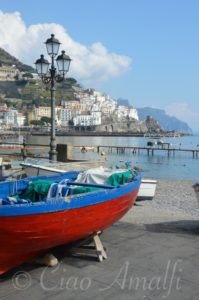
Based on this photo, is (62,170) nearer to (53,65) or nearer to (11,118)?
(53,65)

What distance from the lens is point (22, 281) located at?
5.43m

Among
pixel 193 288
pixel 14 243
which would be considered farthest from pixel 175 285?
pixel 14 243

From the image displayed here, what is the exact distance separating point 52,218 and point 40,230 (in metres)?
0.22

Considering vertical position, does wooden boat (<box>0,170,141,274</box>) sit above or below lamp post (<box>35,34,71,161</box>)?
below

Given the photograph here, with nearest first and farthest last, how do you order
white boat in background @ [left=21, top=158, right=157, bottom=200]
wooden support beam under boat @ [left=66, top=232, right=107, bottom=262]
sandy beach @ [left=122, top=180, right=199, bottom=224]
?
wooden support beam under boat @ [left=66, top=232, right=107, bottom=262]
sandy beach @ [left=122, top=180, right=199, bottom=224]
white boat in background @ [left=21, top=158, right=157, bottom=200]

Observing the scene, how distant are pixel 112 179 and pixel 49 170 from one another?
221 inches

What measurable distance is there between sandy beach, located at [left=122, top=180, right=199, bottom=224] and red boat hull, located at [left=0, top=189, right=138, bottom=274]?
10.7ft

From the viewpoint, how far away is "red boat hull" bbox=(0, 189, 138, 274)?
5230 millimetres

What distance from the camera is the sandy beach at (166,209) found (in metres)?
9.84

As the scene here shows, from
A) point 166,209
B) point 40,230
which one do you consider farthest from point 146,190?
point 40,230

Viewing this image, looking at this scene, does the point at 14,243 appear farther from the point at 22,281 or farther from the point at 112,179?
the point at 112,179

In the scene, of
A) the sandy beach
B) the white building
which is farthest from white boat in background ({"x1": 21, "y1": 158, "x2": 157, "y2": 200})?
the white building

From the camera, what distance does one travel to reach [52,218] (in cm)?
550

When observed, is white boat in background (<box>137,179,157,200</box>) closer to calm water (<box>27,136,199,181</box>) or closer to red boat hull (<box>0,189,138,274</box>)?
red boat hull (<box>0,189,138,274</box>)
